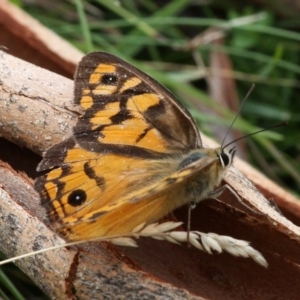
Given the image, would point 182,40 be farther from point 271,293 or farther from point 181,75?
point 271,293

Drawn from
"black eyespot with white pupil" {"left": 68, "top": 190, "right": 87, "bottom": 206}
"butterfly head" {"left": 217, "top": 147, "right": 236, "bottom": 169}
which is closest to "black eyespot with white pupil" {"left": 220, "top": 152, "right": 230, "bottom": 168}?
"butterfly head" {"left": 217, "top": 147, "right": 236, "bottom": 169}

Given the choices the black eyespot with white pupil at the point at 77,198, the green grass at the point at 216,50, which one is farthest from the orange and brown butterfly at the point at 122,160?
the green grass at the point at 216,50

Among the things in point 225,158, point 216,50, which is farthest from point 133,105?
point 216,50

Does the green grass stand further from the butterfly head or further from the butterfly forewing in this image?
the butterfly head

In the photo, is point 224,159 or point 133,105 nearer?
point 224,159

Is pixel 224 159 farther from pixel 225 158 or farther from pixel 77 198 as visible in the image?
pixel 77 198

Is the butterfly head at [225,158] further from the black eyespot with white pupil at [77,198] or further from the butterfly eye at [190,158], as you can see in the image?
the black eyespot with white pupil at [77,198]
